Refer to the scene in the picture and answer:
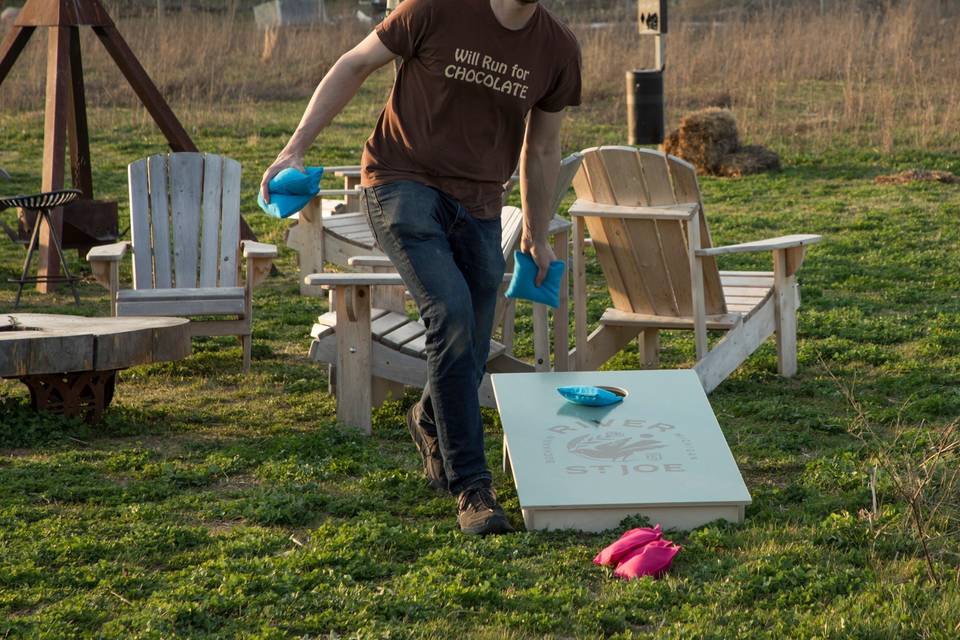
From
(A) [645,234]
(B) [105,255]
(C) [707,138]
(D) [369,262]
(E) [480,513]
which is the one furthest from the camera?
(C) [707,138]

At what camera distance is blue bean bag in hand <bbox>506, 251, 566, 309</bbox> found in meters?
4.31

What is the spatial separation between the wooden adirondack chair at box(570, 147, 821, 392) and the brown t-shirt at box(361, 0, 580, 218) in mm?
1455

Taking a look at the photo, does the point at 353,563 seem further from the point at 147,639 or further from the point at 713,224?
the point at 713,224

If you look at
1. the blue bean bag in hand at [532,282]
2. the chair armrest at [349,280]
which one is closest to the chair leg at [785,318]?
the chair armrest at [349,280]

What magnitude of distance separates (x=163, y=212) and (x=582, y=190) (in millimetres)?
2614

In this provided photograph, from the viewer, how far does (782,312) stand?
19.0 ft

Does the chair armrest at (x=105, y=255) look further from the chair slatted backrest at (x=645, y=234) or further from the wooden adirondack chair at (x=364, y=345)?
the chair slatted backrest at (x=645, y=234)

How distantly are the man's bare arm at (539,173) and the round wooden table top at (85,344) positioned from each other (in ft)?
5.84

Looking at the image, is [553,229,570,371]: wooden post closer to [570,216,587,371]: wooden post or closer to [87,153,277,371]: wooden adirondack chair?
[570,216,587,371]: wooden post

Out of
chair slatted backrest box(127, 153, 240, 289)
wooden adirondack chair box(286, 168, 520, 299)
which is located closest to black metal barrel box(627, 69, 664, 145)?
wooden adirondack chair box(286, 168, 520, 299)

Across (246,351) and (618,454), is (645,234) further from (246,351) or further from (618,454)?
(246,351)

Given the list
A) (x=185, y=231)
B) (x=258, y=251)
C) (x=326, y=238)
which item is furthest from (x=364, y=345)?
(x=326, y=238)

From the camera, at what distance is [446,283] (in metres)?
3.70

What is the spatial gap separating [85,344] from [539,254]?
1.91 metres
